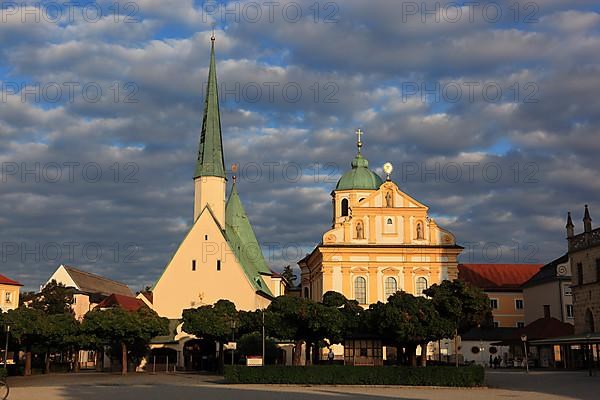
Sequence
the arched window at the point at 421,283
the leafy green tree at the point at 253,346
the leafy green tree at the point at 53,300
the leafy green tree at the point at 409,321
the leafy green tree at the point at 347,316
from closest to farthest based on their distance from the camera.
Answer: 1. the leafy green tree at the point at 409,321
2. the leafy green tree at the point at 347,316
3. the leafy green tree at the point at 253,346
4. the arched window at the point at 421,283
5. the leafy green tree at the point at 53,300

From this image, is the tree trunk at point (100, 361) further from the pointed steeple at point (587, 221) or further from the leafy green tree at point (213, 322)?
the pointed steeple at point (587, 221)

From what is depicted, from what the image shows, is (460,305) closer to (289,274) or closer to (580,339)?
(580,339)

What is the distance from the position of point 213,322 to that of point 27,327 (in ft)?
48.6

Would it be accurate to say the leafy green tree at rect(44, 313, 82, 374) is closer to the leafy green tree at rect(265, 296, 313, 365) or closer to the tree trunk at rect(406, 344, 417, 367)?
the leafy green tree at rect(265, 296, 313, 365)

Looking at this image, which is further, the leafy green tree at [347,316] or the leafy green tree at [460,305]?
the leafy green tree at [347,316]

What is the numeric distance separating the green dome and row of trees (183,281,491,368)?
4260 centimetres

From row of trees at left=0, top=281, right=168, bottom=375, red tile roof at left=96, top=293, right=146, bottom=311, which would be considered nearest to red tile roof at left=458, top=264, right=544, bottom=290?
red tile roof at left=96, top=293, right=146, bottom=311

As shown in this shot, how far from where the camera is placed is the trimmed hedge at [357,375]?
1636 inches

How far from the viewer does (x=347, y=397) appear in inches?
1312

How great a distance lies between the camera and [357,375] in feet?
139

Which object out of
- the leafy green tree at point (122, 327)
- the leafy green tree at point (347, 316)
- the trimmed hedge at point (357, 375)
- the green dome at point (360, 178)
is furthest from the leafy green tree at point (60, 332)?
the green dome at point (360, 178)

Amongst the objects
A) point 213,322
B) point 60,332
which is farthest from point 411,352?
point 60,332

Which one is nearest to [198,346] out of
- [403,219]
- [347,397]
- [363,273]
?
[363,273]

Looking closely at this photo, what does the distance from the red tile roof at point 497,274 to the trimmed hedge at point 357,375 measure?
59.9 meters
